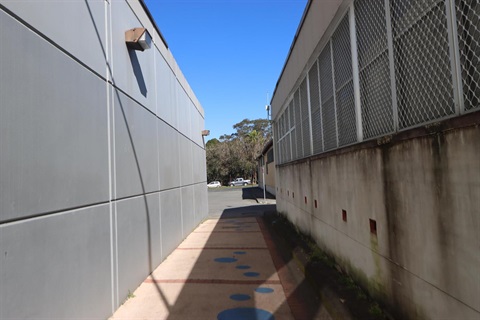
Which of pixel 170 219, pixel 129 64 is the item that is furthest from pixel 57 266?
pixel 170 219

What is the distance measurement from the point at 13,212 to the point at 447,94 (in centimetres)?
331

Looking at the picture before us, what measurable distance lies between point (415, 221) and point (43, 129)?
3.20 meters

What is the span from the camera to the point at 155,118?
287 inches

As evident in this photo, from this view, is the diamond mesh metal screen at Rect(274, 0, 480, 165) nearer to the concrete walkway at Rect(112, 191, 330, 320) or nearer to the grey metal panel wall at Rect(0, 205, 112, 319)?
the concrete walkway at Rect(112, 191, 330, 320)

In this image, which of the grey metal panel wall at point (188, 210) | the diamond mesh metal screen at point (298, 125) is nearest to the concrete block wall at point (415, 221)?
Result: the diamond mesh metal screen at point (298, 125)

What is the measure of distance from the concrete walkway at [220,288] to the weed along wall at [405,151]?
3.37 feet

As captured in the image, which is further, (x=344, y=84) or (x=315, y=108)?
(x=315, y=108)

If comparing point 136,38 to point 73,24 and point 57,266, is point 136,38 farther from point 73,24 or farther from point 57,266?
point 57,266

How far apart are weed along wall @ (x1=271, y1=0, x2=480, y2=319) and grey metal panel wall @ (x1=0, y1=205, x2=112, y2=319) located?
3066mm

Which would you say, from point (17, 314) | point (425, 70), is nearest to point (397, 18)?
point (425, 70)

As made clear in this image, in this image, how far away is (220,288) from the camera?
5.66 meters

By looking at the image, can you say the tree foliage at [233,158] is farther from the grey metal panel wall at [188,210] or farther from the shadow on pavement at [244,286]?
the shadow on pavement at [244,286]

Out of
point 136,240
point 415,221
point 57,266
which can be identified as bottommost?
point 136,240

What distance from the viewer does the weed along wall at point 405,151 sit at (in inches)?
96.3
